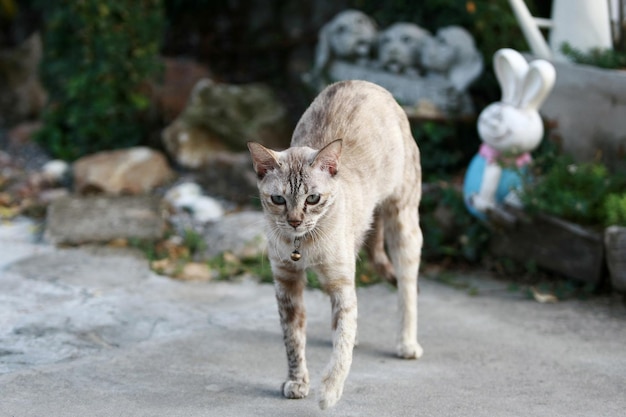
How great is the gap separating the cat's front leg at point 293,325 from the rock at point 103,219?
2780 mm

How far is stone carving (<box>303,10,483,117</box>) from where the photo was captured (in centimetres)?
739

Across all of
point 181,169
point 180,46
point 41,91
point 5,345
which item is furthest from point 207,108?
point 5,345

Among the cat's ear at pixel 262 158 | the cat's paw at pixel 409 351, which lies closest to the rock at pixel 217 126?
the cat's paw at pixel 409 351

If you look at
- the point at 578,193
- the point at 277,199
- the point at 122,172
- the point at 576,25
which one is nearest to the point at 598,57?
the point at 576,25

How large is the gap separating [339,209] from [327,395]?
0.86 metres

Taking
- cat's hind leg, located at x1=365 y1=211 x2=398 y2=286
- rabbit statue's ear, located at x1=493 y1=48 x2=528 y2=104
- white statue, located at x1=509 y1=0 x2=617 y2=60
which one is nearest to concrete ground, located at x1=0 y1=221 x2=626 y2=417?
cat's hind leg, located at x1=365 y1=211 x2=398 y2=286

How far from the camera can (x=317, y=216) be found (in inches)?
155

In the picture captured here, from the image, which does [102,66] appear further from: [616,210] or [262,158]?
[616,210]

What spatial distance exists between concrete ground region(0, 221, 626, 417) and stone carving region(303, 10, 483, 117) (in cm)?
192

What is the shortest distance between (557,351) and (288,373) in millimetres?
1636

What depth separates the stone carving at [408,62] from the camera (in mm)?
7395

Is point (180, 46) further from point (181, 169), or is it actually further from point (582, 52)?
point (582, 52)

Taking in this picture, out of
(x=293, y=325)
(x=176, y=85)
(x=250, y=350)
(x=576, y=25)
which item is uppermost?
(x=576, y=25)

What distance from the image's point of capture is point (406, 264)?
4852 millimetres
